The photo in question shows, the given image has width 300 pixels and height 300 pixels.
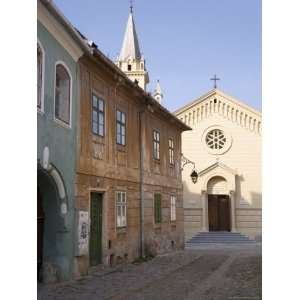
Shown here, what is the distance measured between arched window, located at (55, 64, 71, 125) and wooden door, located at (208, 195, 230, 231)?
71.4ft

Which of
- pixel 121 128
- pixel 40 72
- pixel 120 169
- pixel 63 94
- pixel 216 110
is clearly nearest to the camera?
pixel 40 72

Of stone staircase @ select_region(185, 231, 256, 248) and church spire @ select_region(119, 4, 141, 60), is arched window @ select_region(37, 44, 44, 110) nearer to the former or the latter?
stone staircase @ select_region(185, 231, 256, 248)

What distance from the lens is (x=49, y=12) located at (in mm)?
10047

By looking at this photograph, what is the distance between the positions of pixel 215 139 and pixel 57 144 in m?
23.1

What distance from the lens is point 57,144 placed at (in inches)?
448

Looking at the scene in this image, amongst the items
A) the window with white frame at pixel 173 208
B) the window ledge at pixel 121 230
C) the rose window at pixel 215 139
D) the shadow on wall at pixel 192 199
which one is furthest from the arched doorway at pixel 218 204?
the window ledge at pixel 121 230

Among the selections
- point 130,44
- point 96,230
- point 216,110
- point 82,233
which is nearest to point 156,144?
point 96,230

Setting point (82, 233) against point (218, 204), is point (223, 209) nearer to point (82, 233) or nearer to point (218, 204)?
point (218, 204)

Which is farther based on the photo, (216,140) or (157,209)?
(216,140)

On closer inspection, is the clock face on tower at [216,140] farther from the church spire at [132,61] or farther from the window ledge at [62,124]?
the window ledge at [62,124]

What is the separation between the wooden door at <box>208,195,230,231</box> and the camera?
3250 cm
